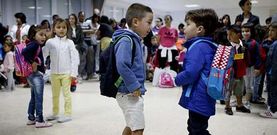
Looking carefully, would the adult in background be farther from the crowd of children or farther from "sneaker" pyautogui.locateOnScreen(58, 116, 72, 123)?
"sneaker" pyautogui.locateOnScreen(58, 116, 72, 123)

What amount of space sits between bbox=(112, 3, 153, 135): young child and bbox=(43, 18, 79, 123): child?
170 cm

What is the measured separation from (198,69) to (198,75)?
58 mm

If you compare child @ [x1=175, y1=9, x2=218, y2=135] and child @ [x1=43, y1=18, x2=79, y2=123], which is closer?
child @ [x1=175, y1=9, x2=218, y2=135]

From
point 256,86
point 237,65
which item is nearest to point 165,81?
point 256,86

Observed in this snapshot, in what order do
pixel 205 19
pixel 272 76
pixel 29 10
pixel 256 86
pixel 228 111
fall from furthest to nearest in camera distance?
pixel 29 10
pixel 256 86
pixel 228 111
pixel 272 76
pixel 205 19

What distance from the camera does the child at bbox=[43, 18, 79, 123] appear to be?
3889 millimetres

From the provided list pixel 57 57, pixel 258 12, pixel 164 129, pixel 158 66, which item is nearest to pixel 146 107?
pixel 164 129

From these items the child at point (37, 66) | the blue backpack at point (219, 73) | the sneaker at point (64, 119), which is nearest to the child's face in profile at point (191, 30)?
the blue backpack at point (219, 73)

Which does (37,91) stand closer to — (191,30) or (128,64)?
(128,64)

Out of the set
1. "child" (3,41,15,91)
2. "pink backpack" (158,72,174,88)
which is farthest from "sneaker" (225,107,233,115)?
"child" (3,41,15,91)

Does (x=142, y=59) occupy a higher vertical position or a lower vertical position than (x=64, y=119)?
higher

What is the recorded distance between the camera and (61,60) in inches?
153

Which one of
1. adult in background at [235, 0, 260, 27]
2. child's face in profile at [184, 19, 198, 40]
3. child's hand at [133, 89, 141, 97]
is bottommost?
child's hand at [133, 89, 141, 97]

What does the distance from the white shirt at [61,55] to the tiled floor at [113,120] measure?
0.62 metres
